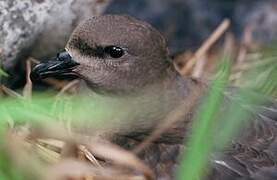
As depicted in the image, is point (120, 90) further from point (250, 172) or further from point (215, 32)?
point (215, 32)

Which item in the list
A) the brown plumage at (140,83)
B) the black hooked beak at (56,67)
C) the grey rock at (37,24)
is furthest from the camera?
the grey rock at (37,24)

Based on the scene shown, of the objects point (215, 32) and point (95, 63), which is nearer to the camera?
point (95, 63)

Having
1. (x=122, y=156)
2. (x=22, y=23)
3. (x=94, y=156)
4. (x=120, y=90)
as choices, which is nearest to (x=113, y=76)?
(x=120, y=90)

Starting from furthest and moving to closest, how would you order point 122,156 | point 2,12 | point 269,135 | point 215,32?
point 215,32
point 2,12
point 269,135
point 122,156

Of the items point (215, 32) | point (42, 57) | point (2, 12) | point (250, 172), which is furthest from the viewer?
point (215, 32)

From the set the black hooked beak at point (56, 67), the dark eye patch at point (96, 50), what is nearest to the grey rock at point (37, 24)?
the black hooked beak at point (56, 67)

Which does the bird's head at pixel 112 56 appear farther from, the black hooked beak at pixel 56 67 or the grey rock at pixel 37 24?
the grey rock at pixel 37 24

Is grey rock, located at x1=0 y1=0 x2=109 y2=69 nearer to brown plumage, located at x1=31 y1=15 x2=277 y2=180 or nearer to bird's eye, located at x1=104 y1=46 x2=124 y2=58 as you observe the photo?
brown plumage, located at x1=31 y1=15 x2=277 y2=180

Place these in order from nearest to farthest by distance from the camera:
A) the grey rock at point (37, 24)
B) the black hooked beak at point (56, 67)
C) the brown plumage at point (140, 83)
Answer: the brown plumage at point (140, 83), the black hooked beak at point (56, 67), the grey rock at point (37, 24)
